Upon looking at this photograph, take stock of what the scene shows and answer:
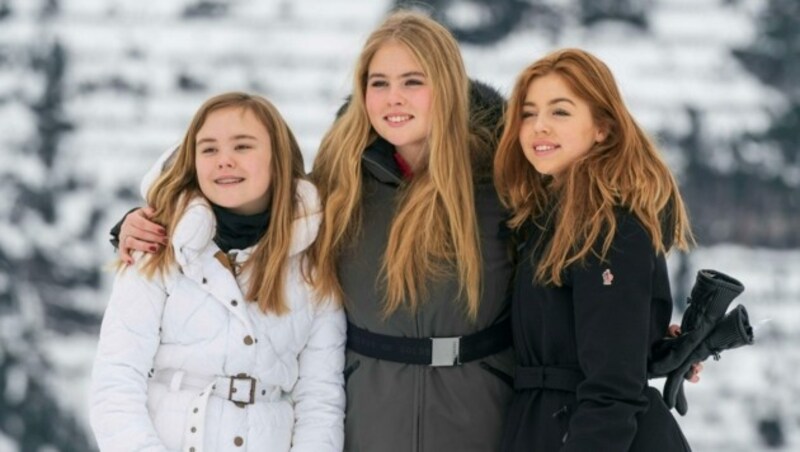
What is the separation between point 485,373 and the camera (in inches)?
114

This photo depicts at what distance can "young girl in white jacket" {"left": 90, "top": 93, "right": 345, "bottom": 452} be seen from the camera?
2.76m

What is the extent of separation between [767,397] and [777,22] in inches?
63.3

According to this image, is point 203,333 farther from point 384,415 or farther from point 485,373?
point 485,373

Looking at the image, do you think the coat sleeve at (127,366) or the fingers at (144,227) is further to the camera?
the fingers at (144,227)

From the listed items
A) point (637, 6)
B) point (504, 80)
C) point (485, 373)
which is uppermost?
point (637, 6)

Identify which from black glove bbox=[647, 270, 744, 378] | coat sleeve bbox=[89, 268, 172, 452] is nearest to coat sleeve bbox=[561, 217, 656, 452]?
black glove bbox=[647, 270, 744, 378]

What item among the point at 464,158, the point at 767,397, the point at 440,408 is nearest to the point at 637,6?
the point at 767,397

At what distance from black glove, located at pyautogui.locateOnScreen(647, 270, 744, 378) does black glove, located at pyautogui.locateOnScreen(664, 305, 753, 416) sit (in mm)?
17

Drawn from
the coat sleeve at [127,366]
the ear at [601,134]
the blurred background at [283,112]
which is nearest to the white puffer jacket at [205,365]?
the coat sleeve at [127,366]

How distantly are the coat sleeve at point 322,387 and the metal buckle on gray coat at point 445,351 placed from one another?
23 cm

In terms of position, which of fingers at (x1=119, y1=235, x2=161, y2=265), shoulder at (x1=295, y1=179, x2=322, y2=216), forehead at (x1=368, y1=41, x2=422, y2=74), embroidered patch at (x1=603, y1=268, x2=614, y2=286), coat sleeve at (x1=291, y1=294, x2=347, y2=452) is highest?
forehead at (x1=368, y1=41, x2=422, y2=74)

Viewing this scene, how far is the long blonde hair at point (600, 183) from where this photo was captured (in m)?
2.65

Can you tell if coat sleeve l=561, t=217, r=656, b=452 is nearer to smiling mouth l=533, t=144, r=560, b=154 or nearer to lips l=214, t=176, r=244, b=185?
smiling mouth l=533, t=144, r=560, b=154

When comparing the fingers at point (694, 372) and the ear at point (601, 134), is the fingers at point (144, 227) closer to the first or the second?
the ear at point (601, 134)
